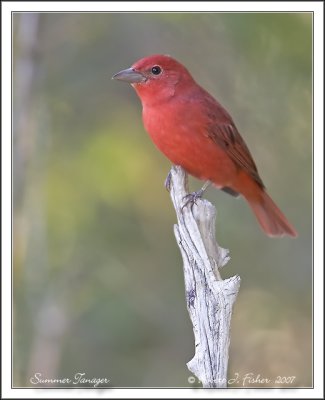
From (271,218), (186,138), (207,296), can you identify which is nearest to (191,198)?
(186,138)

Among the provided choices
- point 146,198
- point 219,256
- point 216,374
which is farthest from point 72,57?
point 216,374

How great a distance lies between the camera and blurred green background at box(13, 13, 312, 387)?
6.04m

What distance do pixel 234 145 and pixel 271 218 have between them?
525 millimetres

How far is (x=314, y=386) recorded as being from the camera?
5.38 meters

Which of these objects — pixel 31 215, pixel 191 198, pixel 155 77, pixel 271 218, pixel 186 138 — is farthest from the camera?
pixel 31 215

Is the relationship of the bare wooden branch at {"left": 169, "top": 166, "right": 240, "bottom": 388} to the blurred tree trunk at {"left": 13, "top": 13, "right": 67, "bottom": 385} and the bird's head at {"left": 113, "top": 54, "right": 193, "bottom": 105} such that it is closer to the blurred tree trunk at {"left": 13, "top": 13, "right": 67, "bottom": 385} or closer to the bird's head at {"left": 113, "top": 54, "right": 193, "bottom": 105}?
the bird's head at {"left": 113, "top": 54, "right": 193, "bottom": 105}

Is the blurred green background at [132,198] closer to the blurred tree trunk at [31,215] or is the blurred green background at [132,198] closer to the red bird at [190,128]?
the blurred tree trunk at [31,215]

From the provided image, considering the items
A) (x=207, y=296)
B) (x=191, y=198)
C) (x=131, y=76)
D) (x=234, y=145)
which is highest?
(x=131, y=76)

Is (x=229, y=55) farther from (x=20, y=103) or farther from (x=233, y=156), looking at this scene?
(x=20, y=103)

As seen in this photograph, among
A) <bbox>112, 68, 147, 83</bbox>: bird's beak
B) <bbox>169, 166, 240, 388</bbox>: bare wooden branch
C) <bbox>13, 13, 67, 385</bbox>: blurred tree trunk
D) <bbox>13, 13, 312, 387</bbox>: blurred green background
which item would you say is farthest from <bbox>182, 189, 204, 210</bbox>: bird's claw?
<bbox>13, 13, 67, 385</bbox>: blurred tree trunk

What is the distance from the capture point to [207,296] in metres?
4.89

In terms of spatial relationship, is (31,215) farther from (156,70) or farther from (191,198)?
(191,198)

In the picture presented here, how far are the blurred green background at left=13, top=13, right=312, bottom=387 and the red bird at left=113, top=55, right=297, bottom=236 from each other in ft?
1.42

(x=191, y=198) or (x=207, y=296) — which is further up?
(x=191, y=198)
